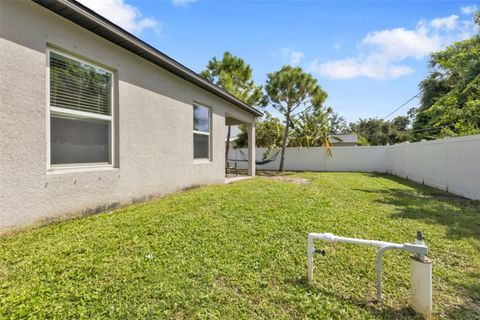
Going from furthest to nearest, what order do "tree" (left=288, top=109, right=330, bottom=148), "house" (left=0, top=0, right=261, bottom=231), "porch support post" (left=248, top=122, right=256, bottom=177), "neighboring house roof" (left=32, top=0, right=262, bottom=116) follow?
"tree" (left=288, top=109, right=330, bottom=148), "porch support post" (left=248, top=122, right=256, bottom=177), "neighboring house roof" (left=32, top=0, right=262, bottom=116), "house" (left=0, top=0, right=261, bottom=231)

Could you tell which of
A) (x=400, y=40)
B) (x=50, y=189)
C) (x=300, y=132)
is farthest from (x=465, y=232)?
(x=300, y=132)

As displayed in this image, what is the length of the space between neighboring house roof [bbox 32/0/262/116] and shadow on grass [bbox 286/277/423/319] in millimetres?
4796

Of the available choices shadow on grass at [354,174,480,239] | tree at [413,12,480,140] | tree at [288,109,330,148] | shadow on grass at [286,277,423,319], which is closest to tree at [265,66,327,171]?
tree at [288,109,330,148]

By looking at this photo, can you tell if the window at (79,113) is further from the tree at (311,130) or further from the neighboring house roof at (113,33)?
the tree at (311,130)

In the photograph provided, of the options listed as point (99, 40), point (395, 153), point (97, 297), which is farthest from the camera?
point (395, 153)

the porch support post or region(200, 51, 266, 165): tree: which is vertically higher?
region(200, 51, 266, 165): tree

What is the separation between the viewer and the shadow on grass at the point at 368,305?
6.53 feet

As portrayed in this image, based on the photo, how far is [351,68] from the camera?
18.6 m

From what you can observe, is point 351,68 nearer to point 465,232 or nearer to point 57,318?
point 465,232

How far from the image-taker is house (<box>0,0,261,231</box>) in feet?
10.8

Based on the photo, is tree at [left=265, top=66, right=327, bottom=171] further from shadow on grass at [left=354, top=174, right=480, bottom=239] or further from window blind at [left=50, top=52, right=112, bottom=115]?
window blind at [left=50, top=52, right=112, bottom=115]

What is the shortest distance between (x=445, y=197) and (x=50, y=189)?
9674 millimetres

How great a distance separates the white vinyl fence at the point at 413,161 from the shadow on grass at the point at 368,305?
699 cm

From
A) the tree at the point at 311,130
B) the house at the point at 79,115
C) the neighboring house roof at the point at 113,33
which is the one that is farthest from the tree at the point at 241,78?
the house at the point at 79,115
